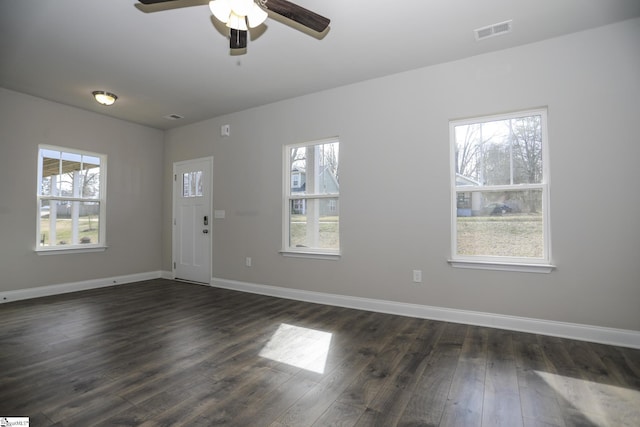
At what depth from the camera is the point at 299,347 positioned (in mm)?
2639

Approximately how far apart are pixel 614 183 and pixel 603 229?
41 cm

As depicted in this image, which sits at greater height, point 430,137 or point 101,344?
point 430,137

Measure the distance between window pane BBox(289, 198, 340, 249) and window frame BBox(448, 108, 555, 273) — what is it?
1.40m

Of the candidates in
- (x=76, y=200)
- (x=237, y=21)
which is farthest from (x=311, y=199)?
(x=76, y=200)

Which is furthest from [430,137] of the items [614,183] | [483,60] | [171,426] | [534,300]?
[171,426]

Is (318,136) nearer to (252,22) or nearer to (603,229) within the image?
(252,22)

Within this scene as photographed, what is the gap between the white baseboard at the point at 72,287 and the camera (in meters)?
4.14

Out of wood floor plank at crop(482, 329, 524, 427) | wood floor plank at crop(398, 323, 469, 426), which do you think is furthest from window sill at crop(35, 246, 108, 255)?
wood floor plank at crop(482, 329, 524, 427)

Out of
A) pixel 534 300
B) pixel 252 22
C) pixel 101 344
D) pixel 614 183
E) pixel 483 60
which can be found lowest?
pixel 101 344

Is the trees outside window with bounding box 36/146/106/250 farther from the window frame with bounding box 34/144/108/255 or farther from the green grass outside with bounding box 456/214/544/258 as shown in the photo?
the green grass outside with bounding box 456/214/544/258

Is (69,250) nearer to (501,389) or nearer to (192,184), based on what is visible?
(192,184)

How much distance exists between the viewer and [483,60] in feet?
10.5

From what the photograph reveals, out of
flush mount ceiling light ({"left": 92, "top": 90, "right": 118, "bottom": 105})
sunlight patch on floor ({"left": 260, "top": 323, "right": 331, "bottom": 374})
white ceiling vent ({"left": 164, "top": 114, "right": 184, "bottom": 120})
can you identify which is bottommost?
sunlight patch on floor ({"left": 260, "top": 323, "right": 331, "bottom": 374})

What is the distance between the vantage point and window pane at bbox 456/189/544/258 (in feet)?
10.00
